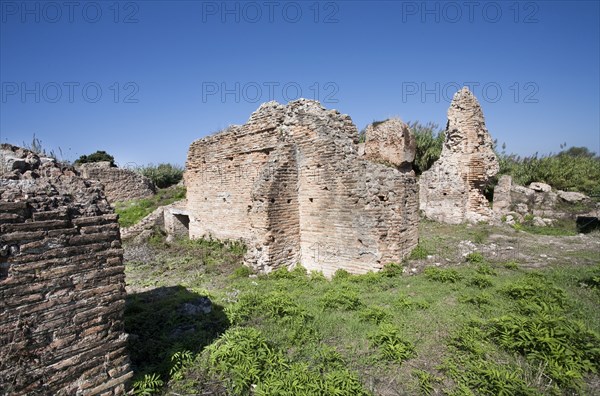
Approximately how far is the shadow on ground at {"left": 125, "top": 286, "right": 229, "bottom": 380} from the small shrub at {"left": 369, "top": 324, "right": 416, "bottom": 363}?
2.23m

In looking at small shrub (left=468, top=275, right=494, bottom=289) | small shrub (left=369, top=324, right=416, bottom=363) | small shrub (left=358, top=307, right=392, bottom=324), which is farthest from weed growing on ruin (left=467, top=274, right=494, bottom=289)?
small shrub (left=369, top=324, right=416, bottom=363)

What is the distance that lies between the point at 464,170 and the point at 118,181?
58.2ft

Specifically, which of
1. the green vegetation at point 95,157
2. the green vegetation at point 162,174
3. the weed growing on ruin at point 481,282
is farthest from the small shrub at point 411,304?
the green vegetation at point 95,157

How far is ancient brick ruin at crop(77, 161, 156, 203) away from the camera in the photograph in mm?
17109

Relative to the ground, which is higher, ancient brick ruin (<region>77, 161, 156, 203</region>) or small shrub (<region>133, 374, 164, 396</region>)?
ancient brick ruin (<region>77, 161, 156, 203</region>)

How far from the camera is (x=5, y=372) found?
2.61 m

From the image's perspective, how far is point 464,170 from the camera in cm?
1324

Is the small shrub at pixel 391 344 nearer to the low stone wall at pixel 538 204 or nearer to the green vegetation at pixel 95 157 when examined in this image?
the low stone wall at pixel 538 204

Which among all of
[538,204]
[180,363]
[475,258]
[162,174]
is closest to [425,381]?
[180,363]

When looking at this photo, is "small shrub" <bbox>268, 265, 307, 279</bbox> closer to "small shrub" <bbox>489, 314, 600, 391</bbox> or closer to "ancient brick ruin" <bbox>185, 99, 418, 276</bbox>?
"ancient brick ruin" <bbox>185, 99, 418, 276</bbox>

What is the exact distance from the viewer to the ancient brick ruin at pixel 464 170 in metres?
12.9

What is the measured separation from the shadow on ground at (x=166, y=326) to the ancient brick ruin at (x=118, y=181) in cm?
1318

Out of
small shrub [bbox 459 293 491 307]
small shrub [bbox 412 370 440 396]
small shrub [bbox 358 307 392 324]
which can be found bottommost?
small shrub [bbox 412 370 440 396]

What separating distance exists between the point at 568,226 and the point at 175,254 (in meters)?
15.8
